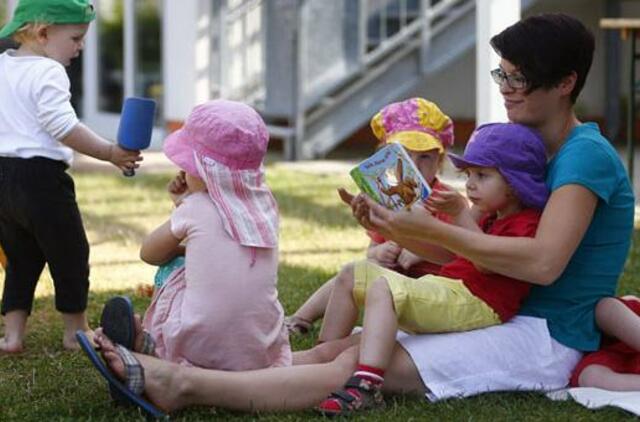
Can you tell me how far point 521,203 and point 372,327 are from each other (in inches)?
21.6

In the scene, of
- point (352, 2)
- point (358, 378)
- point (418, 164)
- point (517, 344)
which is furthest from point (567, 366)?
point (352, 2)

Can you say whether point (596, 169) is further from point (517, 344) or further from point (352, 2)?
point (352, 2)

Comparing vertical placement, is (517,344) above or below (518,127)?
below

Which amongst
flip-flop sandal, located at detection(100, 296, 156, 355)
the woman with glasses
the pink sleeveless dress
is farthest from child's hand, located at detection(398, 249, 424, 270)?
flip-flop sandal, located at detection(100, 296, 156, 355)

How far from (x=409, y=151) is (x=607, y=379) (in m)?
1.09

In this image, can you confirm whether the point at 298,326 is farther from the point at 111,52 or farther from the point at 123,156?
the point at 111,52

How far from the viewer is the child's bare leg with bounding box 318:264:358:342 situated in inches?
146

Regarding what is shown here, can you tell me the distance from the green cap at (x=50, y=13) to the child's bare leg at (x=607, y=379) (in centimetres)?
197

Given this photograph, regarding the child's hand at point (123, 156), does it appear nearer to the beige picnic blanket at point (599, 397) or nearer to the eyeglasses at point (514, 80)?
the eyeglasses at point (514, 80)

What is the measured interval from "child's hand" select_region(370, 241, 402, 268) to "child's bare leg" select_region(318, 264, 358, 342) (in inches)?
25.0

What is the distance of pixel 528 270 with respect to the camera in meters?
3.40

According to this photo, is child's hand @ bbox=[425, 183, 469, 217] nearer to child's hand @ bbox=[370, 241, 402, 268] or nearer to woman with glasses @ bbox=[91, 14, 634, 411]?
woman with glasses @ bbox=[91, 14, 634, 411]

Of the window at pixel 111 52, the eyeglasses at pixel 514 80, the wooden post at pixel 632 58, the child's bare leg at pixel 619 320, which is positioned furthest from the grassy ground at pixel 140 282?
the window at pixel 111 52

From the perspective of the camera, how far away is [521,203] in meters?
3.59
